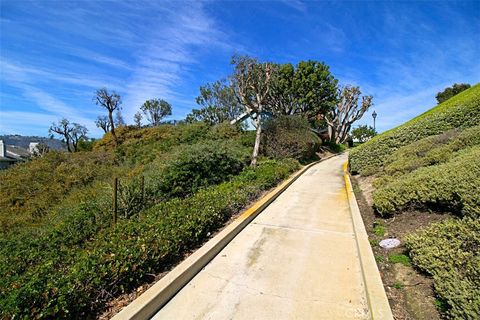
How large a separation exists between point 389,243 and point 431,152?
4.36m

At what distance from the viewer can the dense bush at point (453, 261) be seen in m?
2.30

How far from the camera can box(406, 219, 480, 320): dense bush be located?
230 centimetres

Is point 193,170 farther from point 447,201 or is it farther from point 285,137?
point 285,137

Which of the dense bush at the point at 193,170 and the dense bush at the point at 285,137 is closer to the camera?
the dense bush at the point at 193,170

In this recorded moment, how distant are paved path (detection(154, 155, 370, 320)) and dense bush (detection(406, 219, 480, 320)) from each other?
0.79 metres

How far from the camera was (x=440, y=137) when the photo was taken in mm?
7805

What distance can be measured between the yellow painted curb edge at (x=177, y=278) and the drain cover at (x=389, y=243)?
2.58m

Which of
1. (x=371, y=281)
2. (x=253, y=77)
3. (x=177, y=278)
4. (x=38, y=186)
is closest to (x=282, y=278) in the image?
(x=371, y=281)

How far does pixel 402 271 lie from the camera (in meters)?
3.38

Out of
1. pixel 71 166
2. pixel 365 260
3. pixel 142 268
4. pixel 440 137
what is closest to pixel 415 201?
pixel 365 260

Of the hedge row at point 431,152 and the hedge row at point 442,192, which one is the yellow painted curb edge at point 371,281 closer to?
the hedge row at point 442,192

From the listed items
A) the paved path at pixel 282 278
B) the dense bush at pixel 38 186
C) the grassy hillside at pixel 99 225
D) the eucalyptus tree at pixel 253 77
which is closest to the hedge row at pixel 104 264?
the grassy hillside at pixel 99 225

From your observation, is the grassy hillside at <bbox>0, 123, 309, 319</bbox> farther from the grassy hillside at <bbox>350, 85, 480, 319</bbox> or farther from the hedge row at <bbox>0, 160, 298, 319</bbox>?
the grassy hillside at <bbox>350, 85, 480, 319</bbox>

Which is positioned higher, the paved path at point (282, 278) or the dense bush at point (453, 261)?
the dense bush at point (453, 261)
